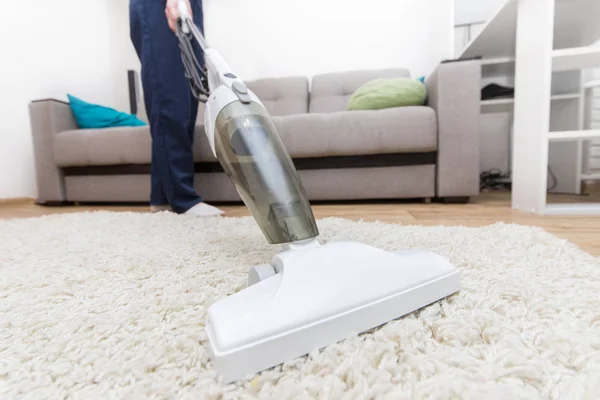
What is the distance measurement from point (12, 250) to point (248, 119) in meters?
0.76

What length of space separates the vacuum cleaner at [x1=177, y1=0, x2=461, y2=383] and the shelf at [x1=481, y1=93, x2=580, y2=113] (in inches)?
67.3

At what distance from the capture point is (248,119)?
0.47 meters

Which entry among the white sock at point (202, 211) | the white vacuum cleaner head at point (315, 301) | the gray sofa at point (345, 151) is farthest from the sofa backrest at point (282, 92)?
the white vacuum cleaner head at point (315, 301)

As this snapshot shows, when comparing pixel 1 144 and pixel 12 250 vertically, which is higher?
pixel 1 144

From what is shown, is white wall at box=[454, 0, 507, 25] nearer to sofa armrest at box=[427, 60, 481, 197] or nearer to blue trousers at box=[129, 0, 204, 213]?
sofa armrest at box=[427, 60, 481, 197]

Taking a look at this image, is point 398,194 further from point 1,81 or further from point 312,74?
point 1,81

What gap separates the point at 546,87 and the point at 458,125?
351 mm

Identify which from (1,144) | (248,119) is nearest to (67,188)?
(1,144)

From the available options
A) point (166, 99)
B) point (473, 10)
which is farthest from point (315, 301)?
point (473, 10)

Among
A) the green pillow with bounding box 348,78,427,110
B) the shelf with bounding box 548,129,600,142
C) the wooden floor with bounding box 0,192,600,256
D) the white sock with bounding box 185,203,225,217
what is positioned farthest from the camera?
the green pillow with bounding box 348,78,427,110

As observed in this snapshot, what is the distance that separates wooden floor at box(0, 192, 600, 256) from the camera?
2.88 feet

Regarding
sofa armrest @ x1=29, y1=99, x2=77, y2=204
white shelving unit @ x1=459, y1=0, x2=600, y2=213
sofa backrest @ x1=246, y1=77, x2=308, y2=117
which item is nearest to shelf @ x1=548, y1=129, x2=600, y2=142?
white shelving unit @ x1=459, y1=0, x2=600, y2=213

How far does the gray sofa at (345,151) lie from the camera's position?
1.47 m

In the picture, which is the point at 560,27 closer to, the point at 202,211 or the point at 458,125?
the point at 458,125
